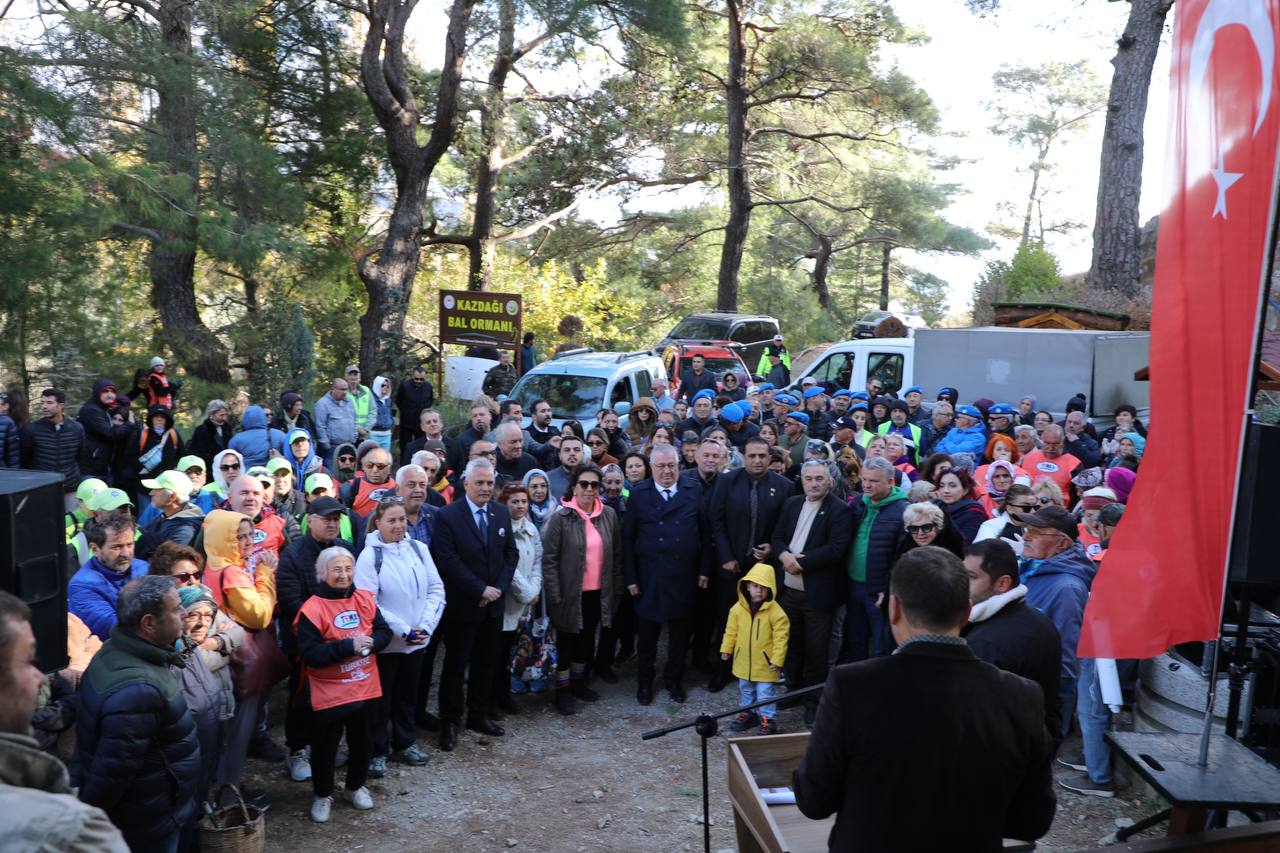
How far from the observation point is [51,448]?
9312mm

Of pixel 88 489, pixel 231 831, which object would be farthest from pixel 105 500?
pixel 231 831

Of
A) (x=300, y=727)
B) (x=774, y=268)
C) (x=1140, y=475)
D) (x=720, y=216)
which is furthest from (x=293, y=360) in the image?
(x=774, y=268)

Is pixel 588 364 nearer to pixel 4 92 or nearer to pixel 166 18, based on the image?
pixel 4 92

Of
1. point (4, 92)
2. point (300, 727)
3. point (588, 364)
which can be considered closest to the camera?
point (300, 727)

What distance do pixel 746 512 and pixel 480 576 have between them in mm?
2062

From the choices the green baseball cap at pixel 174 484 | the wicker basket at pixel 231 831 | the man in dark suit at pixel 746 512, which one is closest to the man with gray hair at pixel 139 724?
the wicker basket at pixel 231 831

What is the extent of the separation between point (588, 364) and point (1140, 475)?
9.52 meters

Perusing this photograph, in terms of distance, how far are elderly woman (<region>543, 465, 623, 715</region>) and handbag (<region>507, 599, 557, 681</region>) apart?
0.34 ft

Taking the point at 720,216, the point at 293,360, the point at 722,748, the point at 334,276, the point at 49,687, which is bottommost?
the point at 722,748

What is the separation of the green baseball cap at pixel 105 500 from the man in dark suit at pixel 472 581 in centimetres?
187

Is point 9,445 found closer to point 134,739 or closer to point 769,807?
point 134,739

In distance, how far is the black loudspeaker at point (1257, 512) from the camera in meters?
3.46

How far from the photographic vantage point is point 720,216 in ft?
108

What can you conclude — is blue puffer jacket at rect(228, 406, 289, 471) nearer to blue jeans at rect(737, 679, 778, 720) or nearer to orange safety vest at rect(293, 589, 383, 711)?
orange safety vest at rect(293, 589, 383, 711)
